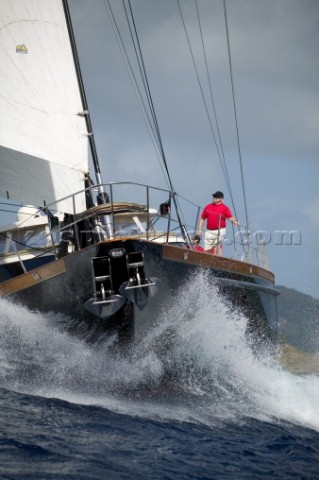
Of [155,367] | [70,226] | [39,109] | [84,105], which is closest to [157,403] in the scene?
[155,367]

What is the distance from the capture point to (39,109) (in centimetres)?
949

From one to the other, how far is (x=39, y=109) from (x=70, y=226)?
6.11 ft

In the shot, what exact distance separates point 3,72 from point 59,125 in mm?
1176

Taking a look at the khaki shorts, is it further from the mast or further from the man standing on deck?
the mast

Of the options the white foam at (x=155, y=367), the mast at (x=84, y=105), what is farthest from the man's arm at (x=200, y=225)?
the white foam at (x=155, y=367)

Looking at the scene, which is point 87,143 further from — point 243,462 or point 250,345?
point 243,462

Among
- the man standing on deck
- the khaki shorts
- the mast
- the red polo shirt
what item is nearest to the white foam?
the khaki shorts

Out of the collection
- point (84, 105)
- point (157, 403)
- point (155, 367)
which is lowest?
point (157, 403)

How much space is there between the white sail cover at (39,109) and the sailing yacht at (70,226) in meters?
0.02

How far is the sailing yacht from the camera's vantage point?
7434mm

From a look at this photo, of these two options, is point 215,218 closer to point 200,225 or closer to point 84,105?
point 200,225

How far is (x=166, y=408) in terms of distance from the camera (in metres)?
7.21

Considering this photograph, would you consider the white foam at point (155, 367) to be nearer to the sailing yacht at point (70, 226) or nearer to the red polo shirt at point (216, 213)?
the sailing yacht at point (70, 226)

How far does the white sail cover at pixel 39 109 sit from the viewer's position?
363 inches
